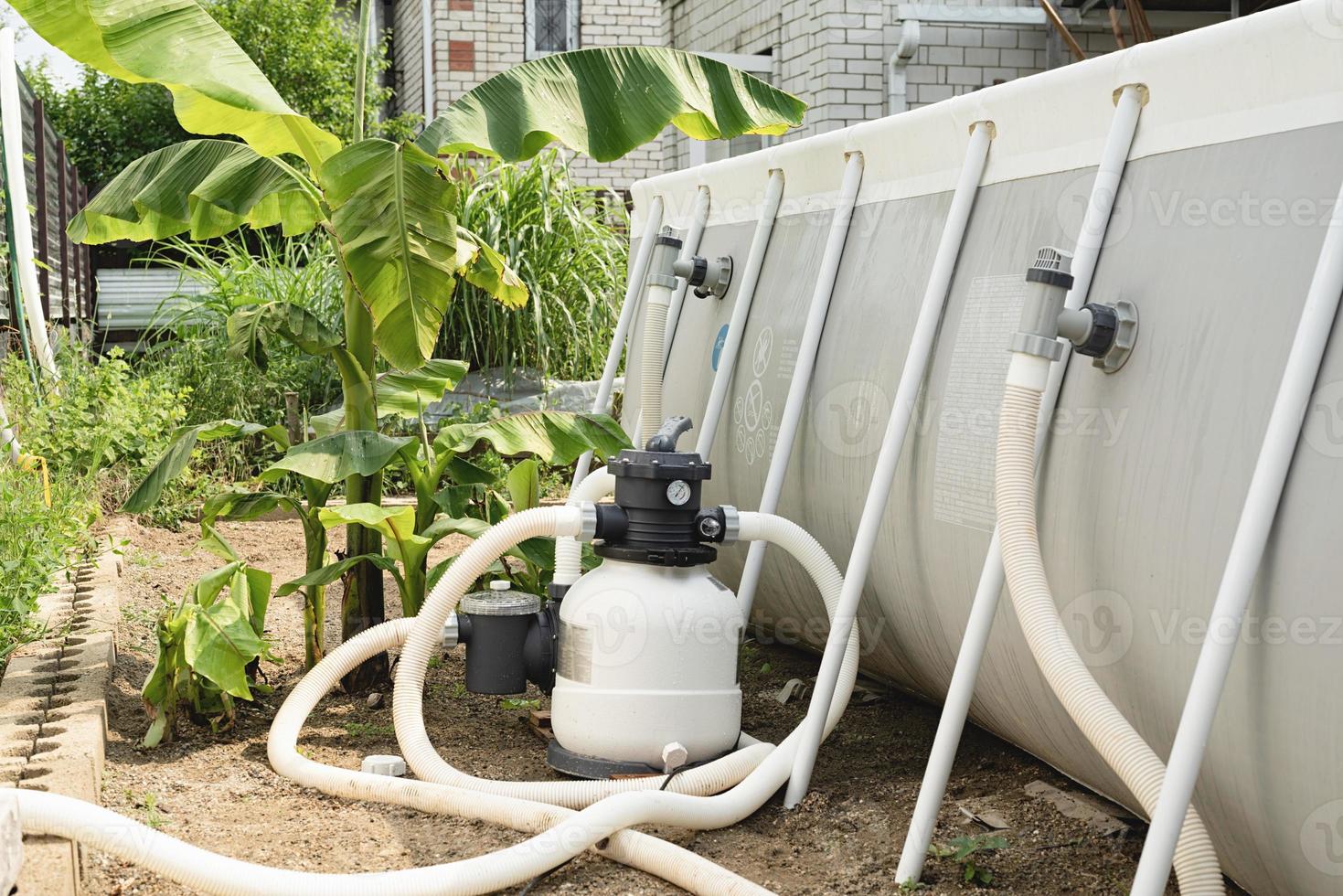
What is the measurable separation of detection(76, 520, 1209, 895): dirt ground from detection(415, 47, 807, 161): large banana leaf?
65.0 inches

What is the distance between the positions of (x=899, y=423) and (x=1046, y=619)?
84cm

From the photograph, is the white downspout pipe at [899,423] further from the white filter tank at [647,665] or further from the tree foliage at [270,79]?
the tree foliage at [270,79]

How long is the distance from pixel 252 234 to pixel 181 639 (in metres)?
12.0

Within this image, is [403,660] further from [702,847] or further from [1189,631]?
[1189,631]

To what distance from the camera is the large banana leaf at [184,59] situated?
3.27 metres

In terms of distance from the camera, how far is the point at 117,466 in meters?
6.71

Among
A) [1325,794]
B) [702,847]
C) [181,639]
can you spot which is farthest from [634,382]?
[1325,794]

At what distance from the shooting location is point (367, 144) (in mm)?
3453

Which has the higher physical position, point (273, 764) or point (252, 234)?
point (252, 234)

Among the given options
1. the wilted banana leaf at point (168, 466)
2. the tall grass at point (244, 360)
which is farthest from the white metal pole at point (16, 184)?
the wilted banana leaf at point (168, 466)

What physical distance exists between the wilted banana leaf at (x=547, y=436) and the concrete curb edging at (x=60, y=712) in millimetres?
1185
